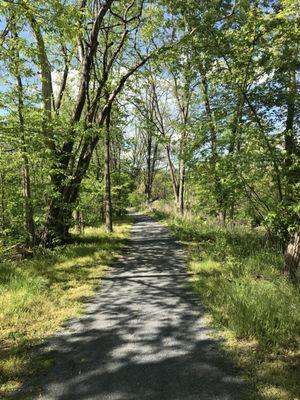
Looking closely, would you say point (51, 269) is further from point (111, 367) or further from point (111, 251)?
point (111, 367)

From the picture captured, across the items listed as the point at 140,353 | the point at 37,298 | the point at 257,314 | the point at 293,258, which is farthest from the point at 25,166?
the point at 293,258

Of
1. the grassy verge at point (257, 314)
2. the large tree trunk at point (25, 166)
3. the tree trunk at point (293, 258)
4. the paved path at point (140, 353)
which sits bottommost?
the paved path at point (140, 353)

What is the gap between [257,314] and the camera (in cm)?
441

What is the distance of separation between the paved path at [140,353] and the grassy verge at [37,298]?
311mm

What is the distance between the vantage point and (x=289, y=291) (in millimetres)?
5285

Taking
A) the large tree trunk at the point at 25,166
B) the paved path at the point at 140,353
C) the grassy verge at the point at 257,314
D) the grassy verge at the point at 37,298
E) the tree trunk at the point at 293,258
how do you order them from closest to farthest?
the paved path at the point at 140,353 < the grassy verge at the point at 257,314 < the grassy verge at the point at 37,298 < the tree trunk at the point at 293,258 < the large tree trunk at the point at 25,166

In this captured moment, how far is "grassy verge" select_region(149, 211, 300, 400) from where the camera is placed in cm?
322

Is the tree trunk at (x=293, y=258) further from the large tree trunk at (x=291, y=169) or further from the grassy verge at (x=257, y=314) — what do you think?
the grassy verge at (x=257, y=314)

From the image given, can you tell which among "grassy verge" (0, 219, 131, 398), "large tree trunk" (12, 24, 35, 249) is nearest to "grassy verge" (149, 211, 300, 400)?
"grassy verge" (0, 219, 131, 398)

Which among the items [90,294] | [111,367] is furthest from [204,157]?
[111,367]

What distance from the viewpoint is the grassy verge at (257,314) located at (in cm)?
322

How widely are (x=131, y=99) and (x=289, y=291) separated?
631 inches

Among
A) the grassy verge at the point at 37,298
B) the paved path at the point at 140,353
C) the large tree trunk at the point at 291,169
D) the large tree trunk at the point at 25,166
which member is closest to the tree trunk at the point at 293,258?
the large tree trunk at the point at 291,169

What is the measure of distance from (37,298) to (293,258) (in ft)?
17.0
